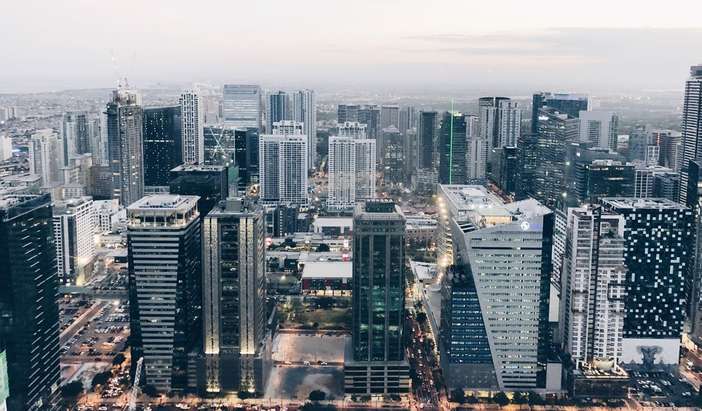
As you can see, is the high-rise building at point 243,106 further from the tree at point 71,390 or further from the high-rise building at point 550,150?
the tree at point 71,390

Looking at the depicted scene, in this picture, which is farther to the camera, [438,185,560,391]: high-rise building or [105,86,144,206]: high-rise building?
[105,86,144,206]: high-rise building

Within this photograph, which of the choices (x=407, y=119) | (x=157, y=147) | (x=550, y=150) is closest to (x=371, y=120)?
(x=407, y=119)

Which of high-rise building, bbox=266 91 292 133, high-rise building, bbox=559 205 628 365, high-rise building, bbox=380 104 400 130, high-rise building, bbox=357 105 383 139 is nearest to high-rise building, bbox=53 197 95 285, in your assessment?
high-rise building, bbox=559 205 628 365

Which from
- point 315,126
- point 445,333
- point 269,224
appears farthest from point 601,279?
point 315,126

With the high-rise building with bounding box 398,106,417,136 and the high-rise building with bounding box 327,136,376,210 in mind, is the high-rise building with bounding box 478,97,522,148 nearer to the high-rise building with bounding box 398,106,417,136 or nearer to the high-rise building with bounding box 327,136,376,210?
the high-rise building with bounding box 398,106,417,136

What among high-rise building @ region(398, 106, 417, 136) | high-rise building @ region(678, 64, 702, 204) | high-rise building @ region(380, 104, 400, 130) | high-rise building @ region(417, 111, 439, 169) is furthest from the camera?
high-rise building @ region(380, 104, 400, 130)

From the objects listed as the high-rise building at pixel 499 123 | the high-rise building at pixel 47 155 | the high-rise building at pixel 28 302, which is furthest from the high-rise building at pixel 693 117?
the high-rise building at pixel 47 155

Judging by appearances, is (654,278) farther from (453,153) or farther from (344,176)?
(344,176)
